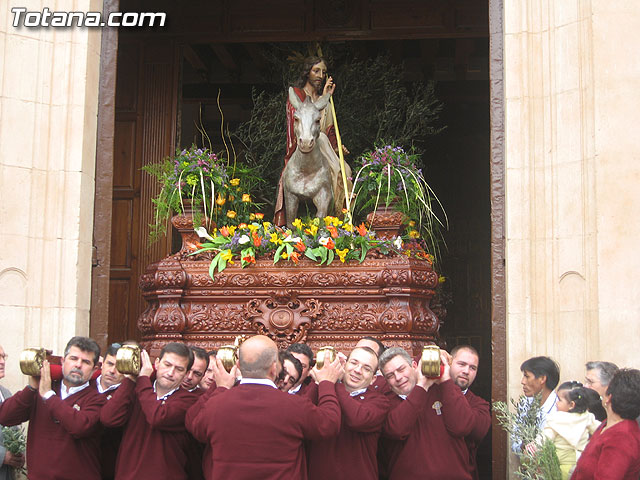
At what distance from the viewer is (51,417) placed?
Answer: 5434 millimetres

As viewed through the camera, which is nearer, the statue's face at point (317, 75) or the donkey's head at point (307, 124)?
Result: the donkey's head at point (307, 124)

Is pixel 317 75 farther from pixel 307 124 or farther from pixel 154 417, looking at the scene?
pixel 154 417

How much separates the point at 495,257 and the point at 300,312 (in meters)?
2.04

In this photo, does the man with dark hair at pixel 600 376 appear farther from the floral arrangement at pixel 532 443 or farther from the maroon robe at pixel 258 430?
the maroon robe at pixel 258 430

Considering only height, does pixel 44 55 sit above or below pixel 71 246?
above

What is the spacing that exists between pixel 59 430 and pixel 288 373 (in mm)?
1488

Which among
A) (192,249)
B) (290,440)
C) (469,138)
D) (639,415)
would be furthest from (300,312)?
(469,138)

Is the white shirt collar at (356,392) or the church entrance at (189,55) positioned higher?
the church entrance at (189,55)

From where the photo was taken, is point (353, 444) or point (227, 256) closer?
point (353, 444)

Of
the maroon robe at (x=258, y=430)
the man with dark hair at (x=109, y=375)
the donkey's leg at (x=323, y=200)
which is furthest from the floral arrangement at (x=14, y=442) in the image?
the donkey's leg at (x=323, y=200)

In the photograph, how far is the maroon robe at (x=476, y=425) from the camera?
17.9ft

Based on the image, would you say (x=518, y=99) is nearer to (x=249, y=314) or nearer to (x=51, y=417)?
(x=249, y=314)

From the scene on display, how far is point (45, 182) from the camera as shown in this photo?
23.5 feet

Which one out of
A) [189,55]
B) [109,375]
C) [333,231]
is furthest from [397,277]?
[189,55]
